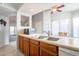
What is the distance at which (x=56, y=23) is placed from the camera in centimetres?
150

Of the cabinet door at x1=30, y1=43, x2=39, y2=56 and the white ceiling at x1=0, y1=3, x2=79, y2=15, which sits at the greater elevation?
the white ceiling at x1=0, y1=3, x2=79, y2=15

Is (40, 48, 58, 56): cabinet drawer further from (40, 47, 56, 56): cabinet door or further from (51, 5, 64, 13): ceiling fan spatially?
(51, 5, 64, 13): ceiling fan

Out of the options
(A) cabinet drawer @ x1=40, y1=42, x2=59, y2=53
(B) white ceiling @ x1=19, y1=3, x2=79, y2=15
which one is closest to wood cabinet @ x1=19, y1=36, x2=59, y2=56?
(A) cabinet drawer @ x1=40, y1=42, x2=59, y2=53

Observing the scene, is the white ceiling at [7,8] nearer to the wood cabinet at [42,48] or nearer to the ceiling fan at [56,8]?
the ceiling fan at [56,8]

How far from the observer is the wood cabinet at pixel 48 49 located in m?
1.22

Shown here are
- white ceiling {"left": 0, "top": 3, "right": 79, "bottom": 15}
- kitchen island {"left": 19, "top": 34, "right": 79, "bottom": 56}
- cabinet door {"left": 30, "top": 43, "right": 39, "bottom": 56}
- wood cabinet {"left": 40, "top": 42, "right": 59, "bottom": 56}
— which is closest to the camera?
kitchen island {"left": 19, "top": 34, "right": 79, "bottom": 56}

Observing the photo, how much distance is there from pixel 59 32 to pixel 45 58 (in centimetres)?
48

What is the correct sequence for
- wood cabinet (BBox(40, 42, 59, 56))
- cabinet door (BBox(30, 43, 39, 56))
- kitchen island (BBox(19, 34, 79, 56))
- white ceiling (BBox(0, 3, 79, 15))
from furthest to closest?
cabinet door (BBox(30, 43, 39, 56)) < white ceiling (BBox(0, 3, 79, 15)) < wood cabinet (BBox(40, 42, 59, 56)) < kitchen island (BBox(19, 34, 79, 56))

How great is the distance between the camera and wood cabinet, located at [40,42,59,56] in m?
1.22

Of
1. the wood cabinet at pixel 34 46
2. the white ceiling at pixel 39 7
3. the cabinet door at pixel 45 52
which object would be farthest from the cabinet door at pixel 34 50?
the white ceiling at pixel 39 7

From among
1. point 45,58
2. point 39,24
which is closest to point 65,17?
point 39,24

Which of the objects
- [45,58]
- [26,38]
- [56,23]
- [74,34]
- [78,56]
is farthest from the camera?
[26,38]

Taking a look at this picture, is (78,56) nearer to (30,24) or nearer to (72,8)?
(72,8)

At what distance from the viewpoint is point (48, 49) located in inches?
53.0
